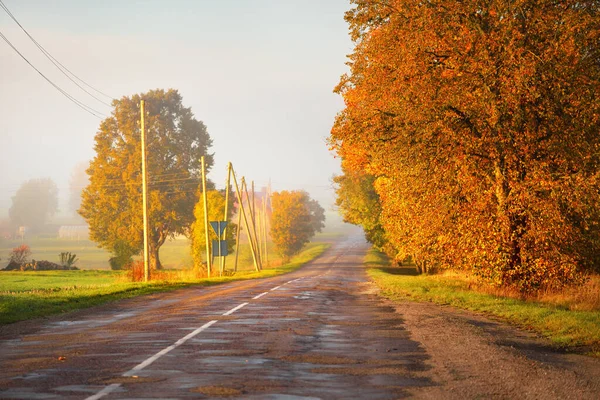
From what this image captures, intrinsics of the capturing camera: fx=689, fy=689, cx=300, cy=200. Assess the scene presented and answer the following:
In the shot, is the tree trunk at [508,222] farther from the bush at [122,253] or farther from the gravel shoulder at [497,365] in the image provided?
the bush at [122,253]

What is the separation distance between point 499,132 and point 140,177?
194 feet

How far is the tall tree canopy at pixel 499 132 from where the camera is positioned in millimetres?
19766

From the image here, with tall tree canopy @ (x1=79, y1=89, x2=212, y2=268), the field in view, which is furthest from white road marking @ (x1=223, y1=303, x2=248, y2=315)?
the field

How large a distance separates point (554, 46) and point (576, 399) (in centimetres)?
1505

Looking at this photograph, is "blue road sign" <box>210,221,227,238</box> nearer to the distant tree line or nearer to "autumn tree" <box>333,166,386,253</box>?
"autumn tree" <box>333,166,386,253</box>

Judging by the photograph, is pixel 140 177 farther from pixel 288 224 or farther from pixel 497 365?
pixel 497 365

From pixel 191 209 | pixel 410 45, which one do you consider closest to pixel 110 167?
pixel 191 209

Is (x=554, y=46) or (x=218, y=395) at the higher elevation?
(x=554, y=46)

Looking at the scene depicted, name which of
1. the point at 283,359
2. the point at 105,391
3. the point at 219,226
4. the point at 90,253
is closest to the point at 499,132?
the point at 283,359

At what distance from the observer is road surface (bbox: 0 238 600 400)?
293 inches

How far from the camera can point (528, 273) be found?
22.0 m

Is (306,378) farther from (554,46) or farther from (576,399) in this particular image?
(554,46)

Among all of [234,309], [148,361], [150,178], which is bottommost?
[148,361]

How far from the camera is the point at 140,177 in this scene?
7481 cm
